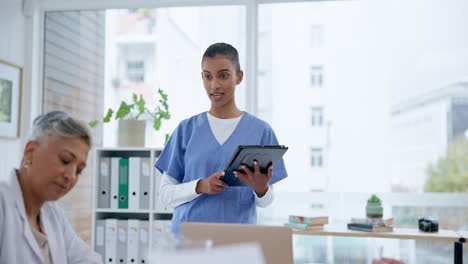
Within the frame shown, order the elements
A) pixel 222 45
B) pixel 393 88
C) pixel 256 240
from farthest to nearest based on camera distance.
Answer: pixel 393 88 → pixel 222 45 → pixel 256 240

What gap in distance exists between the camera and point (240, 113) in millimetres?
2039

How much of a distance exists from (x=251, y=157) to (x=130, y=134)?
1.98 m

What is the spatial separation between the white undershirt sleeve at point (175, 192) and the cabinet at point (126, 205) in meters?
1.40

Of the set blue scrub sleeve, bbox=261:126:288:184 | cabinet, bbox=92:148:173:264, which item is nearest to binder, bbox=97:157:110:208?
cabinet, bbox=92:148:173:264

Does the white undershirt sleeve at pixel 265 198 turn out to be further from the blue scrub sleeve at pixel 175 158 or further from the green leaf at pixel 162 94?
the green leaf at pixel 162 94

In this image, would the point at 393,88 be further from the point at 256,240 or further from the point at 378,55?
the point at 256,240

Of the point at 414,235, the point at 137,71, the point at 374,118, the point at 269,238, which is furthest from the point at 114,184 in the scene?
the point at 269,238

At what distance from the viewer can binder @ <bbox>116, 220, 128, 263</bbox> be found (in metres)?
3.40

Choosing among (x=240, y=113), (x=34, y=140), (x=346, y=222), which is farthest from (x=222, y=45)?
(x=346, y=222)

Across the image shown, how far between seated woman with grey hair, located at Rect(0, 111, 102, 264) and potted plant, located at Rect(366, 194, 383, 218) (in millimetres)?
2251

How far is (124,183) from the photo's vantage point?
3459mm

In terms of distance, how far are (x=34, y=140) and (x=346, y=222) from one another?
265 centimetres

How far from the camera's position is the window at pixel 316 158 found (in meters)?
3.50

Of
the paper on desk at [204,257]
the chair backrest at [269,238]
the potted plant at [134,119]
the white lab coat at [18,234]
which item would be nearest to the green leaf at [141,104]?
the potted plant at [134,119]
